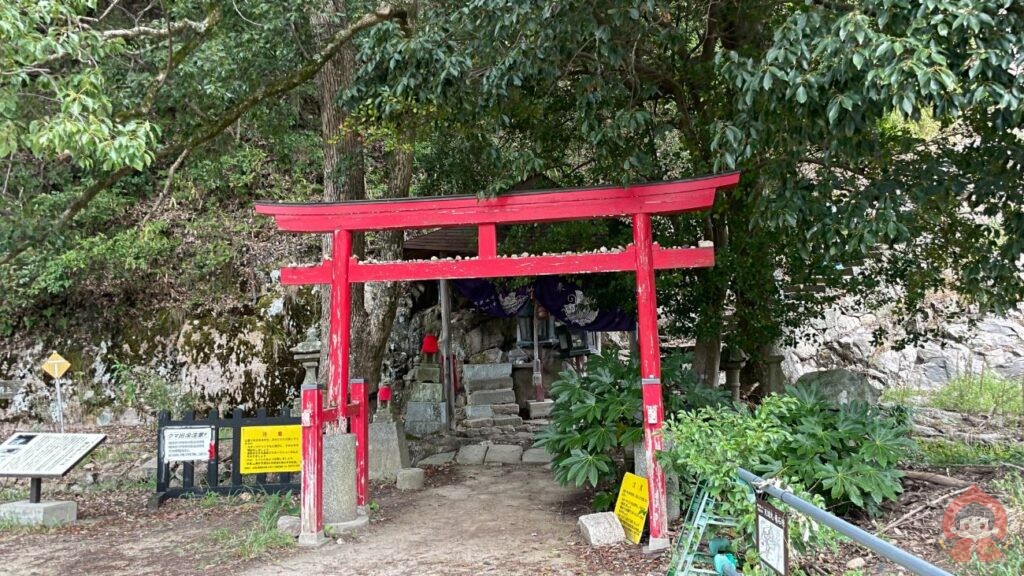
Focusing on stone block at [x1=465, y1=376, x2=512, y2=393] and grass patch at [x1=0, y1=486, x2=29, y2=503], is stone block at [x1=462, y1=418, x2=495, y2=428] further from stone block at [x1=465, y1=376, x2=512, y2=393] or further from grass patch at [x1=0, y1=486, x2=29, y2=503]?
grass patch at [x1=0, y1=486, x2=29, y2=503]

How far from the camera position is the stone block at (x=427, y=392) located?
530 inches

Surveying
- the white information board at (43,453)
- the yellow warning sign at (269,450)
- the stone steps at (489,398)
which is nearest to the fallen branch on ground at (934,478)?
the yellow warning sign at (269,450)

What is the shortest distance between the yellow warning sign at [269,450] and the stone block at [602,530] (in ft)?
12.4

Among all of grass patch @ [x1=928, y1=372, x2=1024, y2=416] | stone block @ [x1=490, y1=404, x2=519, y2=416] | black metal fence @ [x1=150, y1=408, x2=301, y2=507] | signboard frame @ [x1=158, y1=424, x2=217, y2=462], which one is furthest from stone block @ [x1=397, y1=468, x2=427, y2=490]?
grass patch @ [x1=928, y1=372, x2=1024, y2=416]

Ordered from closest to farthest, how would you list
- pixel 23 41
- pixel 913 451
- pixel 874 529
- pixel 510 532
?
pixel 23 41 < pixel 874 529 < pixel 913 451 < pixel 510 532

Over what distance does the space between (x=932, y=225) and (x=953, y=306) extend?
1076cm

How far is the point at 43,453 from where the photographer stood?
318 inches

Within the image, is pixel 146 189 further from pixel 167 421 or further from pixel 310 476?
pixel 310 476

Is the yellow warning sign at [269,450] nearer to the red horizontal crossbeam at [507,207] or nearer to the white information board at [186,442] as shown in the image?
the white information board at [186,442]

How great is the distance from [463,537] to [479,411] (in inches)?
280

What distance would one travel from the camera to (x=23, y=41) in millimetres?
5023

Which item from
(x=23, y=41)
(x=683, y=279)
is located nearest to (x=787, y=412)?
(x=683, y=279)

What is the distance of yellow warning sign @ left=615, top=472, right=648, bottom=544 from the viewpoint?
5980mm

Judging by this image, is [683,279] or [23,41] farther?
[683,279]
